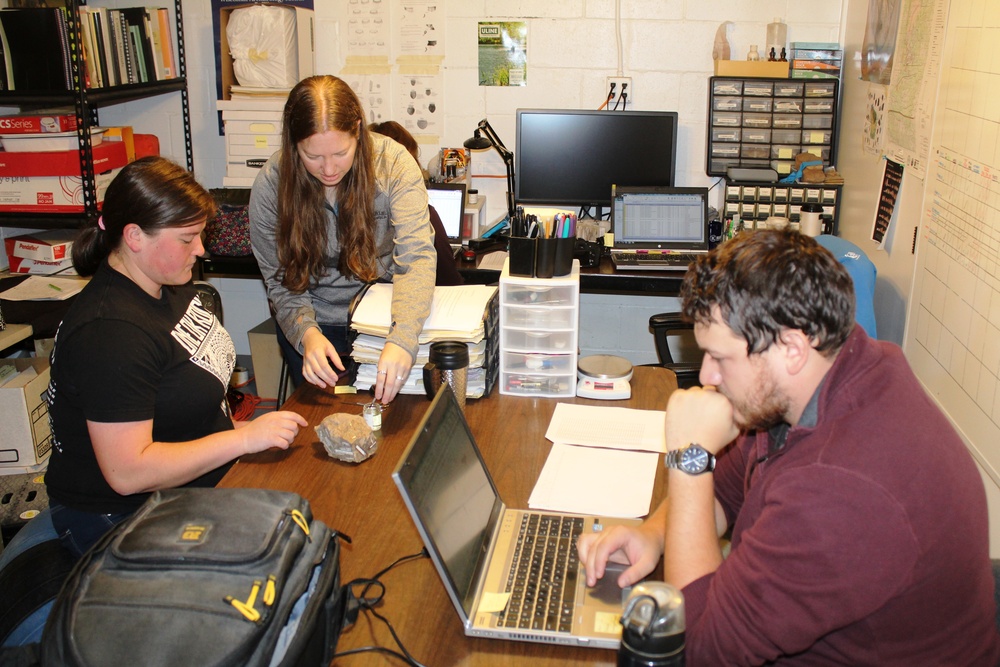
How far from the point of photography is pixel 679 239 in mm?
3502

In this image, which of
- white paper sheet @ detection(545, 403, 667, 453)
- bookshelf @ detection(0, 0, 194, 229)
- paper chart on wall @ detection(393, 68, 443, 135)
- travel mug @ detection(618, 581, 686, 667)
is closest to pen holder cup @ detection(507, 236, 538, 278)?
white paper sheet @ detection(545, 403, 667, 453)

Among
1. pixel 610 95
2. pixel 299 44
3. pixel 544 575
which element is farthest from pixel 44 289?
pixel 544 575

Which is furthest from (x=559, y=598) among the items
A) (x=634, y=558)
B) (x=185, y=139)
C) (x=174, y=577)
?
(x=185, y=139)

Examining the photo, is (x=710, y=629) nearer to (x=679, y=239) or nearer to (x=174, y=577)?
(x=174, y=577)

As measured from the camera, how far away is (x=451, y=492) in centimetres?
129

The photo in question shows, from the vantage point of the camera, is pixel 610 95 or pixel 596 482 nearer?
pixel 596 482

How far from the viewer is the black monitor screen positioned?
3576mm

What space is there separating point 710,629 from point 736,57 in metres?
3.02

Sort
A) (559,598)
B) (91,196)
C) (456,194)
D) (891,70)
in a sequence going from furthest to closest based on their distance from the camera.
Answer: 1. (456,194)
2. (91,196)
3. (891,70)
4. (559,598)

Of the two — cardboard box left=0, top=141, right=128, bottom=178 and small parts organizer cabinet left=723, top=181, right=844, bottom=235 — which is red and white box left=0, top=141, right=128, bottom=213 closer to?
cardboard box left=0, top=141, right=128, bottom=178

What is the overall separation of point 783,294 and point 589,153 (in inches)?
102

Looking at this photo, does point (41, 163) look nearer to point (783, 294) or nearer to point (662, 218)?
point (662, 218)

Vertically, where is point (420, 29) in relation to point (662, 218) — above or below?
above

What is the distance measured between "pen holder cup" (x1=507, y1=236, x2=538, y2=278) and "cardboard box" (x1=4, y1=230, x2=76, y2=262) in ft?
7.78
